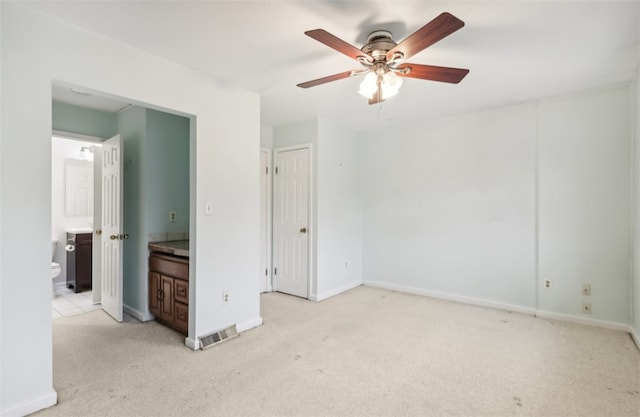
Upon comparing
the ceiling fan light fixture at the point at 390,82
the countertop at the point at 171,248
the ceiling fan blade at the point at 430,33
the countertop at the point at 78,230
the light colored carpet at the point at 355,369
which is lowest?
the light colored carpet at the point at 355,369

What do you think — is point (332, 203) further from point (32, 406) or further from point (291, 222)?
point (32, 406)

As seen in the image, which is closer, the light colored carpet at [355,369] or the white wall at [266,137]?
the light colored carpet at [355,369]

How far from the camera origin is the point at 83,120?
11.4 feet

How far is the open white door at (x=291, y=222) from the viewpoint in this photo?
13.6 feet

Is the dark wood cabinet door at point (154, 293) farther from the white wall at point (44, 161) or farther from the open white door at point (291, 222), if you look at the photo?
the open white door at point (291, 222)

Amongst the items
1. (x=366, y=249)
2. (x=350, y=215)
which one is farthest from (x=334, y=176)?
(x=366, y=249)

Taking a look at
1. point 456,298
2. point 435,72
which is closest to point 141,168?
point 435,72

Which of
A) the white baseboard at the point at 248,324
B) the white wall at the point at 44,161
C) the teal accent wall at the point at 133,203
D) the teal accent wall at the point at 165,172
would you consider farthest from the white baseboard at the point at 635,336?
the teal accent wall at the point at 133,203

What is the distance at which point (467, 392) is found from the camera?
203 centimetres

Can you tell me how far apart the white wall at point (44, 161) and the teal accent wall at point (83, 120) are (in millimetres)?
1716

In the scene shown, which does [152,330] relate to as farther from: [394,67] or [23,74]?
[394,67]

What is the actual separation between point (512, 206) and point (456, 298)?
4.32 ft

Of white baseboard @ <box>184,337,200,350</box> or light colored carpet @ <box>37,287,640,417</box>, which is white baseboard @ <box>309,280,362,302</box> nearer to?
light colored carpet @ <box>37,287,640,417</box>

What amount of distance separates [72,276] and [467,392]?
211 inches
